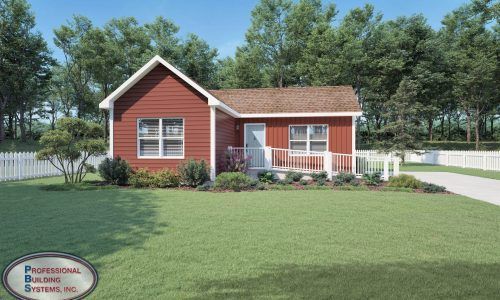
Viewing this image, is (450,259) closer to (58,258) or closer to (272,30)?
(58,258)

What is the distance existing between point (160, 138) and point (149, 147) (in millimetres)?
627

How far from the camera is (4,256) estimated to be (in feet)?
14.4

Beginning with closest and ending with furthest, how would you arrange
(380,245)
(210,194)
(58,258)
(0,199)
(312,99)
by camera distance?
(58,258), (380,245), (0,199), (210,194), (312,99)

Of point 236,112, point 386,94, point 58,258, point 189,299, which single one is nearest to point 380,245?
point 189,299

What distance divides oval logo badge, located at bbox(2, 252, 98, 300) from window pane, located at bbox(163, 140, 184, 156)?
36.8 ft

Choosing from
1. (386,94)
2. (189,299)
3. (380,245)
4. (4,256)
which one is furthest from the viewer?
(386,94)

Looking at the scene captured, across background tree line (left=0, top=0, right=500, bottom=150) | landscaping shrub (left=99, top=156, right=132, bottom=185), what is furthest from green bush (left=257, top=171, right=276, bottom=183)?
background tree line (left=0, top=0, right=500, bottom=150)

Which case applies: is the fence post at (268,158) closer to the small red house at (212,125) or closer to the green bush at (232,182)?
the small red house at (212,125)

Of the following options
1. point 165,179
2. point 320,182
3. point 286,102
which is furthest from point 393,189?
point 165,179

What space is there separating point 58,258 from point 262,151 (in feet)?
44.4

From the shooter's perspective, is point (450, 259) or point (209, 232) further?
point (209, 232)

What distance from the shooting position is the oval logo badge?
201 cm

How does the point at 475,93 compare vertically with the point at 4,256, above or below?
above

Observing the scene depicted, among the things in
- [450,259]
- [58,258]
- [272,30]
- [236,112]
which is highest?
Answer: [272,30]
